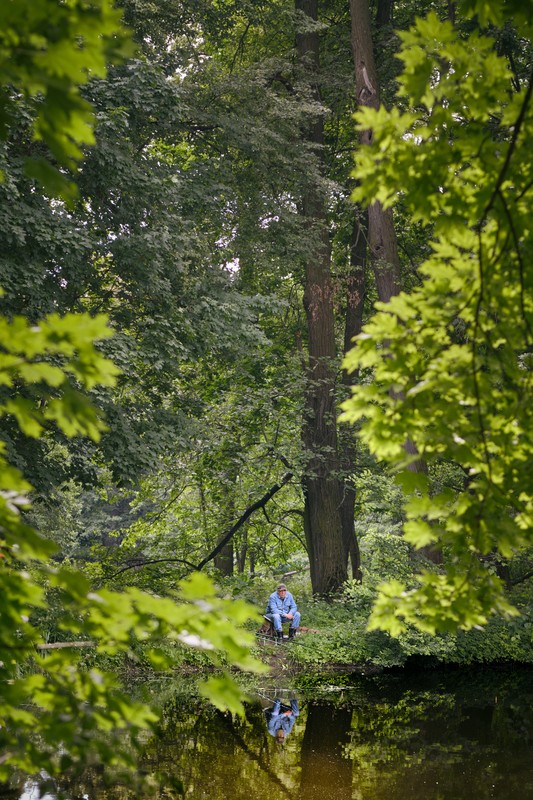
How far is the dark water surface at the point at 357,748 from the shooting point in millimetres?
7527

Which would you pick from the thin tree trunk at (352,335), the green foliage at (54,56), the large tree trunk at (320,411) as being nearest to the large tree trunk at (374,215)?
the large tree trunk at (320,411)

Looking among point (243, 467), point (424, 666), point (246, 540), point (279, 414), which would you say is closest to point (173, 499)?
point (243, 467)

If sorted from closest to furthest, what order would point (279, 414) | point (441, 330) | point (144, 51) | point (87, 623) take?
point (87, 623) < point (441, 330) < point (144, 51) < point (279, 414)

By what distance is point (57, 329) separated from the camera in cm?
171

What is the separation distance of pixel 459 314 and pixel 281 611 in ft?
38.5

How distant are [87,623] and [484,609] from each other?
108cm

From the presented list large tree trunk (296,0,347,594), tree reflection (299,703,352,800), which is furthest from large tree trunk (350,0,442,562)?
tree reflection (299,703,352,800)

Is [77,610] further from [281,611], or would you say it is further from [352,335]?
[352,335]

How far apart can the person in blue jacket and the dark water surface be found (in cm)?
134

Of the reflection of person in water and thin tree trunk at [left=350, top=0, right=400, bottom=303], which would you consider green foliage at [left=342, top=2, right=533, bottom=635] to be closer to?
the reflection of person in water

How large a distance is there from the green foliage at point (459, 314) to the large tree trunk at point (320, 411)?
1252 centimetres

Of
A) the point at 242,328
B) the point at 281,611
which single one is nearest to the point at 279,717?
the point at 281,611

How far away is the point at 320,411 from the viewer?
15305 mm

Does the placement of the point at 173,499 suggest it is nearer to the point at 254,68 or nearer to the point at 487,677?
the point at 487,677
